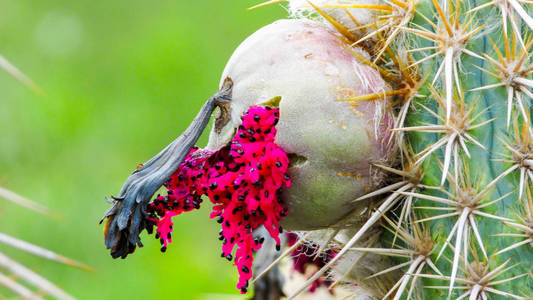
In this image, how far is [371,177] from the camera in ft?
4.48

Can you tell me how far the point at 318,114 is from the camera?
4.29ft

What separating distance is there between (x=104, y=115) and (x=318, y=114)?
3275 mm

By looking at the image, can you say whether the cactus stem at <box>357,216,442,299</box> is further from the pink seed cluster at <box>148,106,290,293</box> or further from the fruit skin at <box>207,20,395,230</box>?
the pink seed cluster at <box>148,106,290,293</box>

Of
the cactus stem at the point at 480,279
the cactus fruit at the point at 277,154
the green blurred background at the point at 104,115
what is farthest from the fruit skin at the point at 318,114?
the green blurred background at the point at 104,115

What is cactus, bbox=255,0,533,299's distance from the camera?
1.33 meters

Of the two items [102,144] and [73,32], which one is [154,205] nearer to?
[102,144]

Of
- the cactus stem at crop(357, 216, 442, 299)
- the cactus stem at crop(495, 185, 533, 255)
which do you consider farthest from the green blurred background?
the cactus stem at crop(495, 185, 533, 255)

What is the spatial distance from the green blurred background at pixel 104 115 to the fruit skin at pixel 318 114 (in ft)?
6.88

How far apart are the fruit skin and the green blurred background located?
210 centimetres

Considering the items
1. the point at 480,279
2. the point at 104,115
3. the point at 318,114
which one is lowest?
the point at 104,115

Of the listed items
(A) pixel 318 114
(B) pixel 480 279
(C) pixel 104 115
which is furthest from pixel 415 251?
(C) pixel 104 115

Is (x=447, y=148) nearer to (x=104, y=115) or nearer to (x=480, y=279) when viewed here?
(x=480, y=279)

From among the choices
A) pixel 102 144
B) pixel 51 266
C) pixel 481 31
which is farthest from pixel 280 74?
pixel 102 144

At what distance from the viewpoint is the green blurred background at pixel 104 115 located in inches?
152
